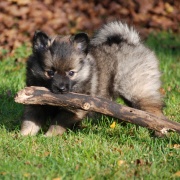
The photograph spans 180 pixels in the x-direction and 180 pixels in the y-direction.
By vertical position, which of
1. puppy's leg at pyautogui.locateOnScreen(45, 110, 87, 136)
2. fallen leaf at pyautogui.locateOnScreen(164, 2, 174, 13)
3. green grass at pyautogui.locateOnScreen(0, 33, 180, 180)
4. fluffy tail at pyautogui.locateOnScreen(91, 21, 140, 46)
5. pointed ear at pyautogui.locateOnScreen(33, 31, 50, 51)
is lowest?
green grass at pyautogui.locateOnScreen(0, 33, 180, 180)

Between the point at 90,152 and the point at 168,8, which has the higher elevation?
the point at 168,8

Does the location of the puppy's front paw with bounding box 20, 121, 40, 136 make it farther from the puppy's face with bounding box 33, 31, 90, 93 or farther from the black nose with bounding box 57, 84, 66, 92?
the black nose with bounding box 57, 84, 66, 92

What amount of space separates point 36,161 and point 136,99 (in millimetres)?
1794

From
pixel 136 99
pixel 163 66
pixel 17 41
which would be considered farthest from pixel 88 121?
pixel 17 41

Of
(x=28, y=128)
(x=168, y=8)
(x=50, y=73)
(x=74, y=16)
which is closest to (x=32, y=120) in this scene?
(x=28, y=128)

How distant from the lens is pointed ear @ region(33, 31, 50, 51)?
4.98 meters

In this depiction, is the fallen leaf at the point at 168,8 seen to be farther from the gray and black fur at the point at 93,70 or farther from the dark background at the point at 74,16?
the gray and black fur at the point at 93,70

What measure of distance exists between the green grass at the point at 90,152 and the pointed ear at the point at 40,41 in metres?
0.83

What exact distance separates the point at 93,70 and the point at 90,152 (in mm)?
1264

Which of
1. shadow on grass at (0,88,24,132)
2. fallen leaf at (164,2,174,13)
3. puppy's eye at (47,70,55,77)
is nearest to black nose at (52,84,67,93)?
puppy's eye at (47,70,55,77)

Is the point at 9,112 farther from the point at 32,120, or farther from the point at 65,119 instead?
the point at 65,119

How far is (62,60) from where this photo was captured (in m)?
4.82

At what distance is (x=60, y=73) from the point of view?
4.81 meters

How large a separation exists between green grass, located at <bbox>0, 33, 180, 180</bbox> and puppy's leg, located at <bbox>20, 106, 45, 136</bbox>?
0.11m
